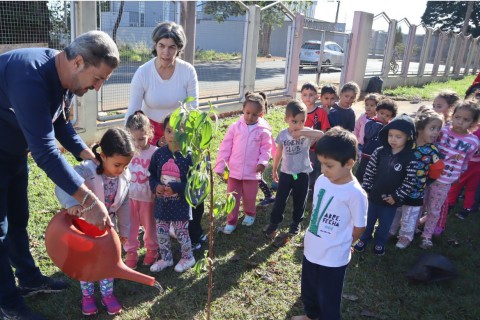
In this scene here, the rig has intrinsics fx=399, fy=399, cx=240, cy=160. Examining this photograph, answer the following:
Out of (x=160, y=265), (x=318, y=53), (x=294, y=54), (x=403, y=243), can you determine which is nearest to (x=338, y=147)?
(x=160, y=265)

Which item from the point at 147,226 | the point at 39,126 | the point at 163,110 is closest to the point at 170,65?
the point at 163,110

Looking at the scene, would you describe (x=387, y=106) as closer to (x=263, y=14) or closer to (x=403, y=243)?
(x=403, y=243)

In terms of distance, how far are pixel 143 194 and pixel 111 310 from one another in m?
0.92

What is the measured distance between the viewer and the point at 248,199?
13.6ft

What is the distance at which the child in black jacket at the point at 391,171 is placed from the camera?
11.3 feet

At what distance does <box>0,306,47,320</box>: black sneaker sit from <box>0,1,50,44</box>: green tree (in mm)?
3876

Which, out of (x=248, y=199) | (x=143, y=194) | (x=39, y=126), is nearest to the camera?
(x=39, y=126)

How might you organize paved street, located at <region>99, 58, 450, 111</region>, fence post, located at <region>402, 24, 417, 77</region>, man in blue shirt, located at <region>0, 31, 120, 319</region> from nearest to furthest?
man in blue shirt, located at <region>0, 31, 120, 319</region> → paved street, located at <region>99, 58, 450, 111</region> → fence post, located at <region>402, 24, 417, 77</region>

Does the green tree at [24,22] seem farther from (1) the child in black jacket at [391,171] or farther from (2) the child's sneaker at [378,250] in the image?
(2) the child's sneaker at [378,250]

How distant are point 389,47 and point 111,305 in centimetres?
1526

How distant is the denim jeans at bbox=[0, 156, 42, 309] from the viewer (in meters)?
2.47

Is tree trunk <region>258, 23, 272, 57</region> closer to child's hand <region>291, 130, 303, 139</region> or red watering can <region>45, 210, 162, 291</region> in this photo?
child's hand <region>291, 130, 303, 139</region>

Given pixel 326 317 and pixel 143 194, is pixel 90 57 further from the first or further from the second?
pixel 326 317

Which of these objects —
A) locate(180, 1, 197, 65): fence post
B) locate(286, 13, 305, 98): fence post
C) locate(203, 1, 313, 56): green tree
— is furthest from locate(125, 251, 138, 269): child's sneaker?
locate(286, 13, 305, 98): fence post
